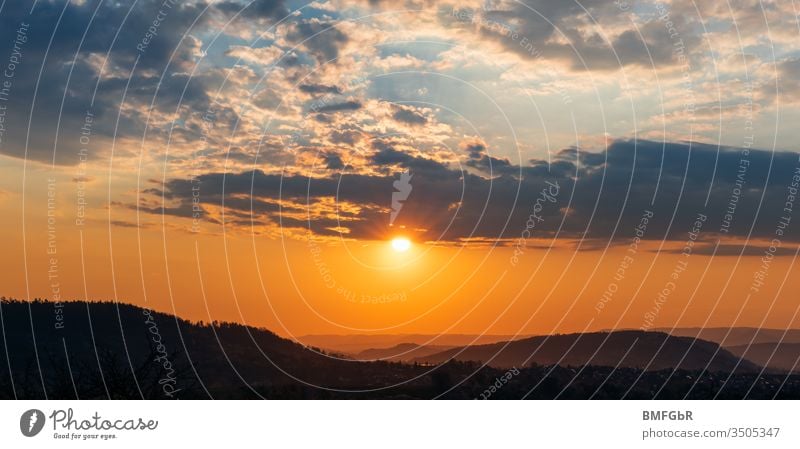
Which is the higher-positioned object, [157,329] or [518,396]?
[157,329]

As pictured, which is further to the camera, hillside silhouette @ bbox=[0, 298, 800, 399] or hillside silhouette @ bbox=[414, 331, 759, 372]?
hillside silhouette @ bbox=[414, 331, 759, 372]

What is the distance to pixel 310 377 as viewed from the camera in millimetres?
69000

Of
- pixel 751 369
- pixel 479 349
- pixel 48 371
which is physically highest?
pixel 48 371

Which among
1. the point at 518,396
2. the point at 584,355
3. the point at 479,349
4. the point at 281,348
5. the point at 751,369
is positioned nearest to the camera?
the point at 518,396

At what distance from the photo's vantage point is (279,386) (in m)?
61.3

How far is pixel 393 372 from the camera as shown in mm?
60781

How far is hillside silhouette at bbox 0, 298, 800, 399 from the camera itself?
44031 mm

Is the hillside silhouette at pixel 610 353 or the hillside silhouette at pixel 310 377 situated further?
the hillside silhouette at pixel 610 353

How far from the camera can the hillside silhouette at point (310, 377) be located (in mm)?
44031

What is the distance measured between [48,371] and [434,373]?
45902 mm

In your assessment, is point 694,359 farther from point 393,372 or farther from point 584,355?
point 393,372
